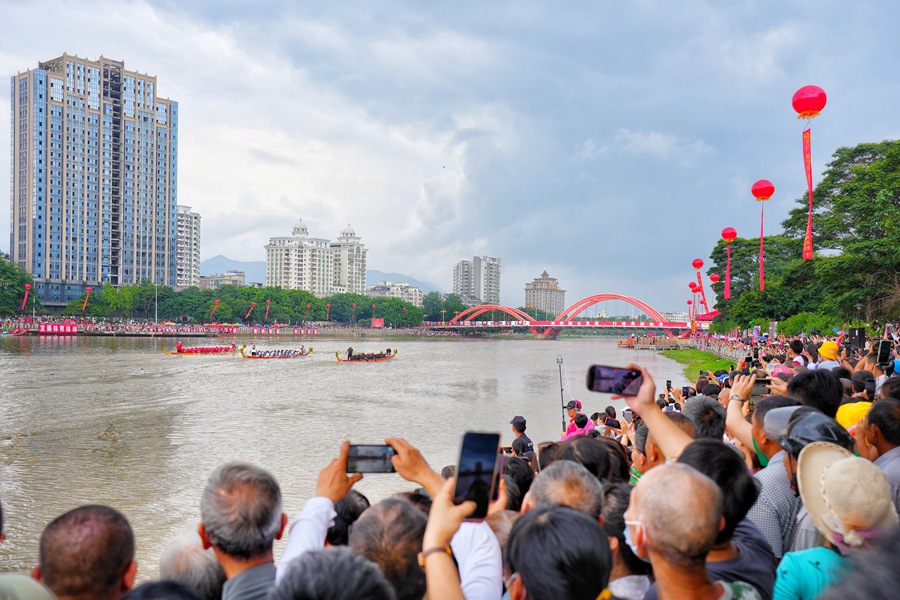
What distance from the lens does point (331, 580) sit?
5.28ft

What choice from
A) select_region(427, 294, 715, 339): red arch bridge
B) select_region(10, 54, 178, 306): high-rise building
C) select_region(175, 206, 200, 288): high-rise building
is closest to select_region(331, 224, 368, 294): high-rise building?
select_region(175, 206, 200, 288): high-rise building

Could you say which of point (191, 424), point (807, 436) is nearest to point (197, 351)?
point (191, 424)

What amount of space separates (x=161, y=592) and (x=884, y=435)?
3.70m

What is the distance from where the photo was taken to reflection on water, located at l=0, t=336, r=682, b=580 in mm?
10727

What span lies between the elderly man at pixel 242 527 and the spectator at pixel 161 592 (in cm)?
43

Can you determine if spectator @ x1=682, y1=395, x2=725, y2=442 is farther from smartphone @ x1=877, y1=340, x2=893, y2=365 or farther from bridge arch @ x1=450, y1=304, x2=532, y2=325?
bridge arch @ x1=450, y1=304, x2=532, y2=325

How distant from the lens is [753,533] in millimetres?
2648

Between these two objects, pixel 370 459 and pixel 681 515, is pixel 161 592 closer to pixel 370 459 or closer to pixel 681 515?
pixel 370 459

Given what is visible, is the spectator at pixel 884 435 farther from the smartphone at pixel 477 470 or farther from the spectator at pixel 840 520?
the smartphone at pixel 477 470

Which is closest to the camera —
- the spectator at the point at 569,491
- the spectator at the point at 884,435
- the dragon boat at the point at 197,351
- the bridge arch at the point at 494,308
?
the spectator at the point at 569,491

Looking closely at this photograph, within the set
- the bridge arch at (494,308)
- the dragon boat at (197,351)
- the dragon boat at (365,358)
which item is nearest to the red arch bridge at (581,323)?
the bridge arch at (494,308)

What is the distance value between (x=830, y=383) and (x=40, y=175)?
114355mm

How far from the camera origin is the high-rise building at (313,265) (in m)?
172

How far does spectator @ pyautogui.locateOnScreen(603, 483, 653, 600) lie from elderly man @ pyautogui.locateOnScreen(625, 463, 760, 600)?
155mm
